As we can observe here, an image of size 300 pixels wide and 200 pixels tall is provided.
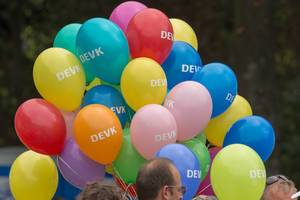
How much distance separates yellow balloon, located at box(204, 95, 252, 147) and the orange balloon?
0.78 meters

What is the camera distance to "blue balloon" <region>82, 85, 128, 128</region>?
554 centimetres

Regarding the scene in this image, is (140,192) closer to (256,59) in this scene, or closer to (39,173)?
(39,173)

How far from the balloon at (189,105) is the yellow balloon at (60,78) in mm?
545

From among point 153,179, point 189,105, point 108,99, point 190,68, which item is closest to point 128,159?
point 108,99

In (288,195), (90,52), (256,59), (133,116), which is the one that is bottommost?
(256,59)

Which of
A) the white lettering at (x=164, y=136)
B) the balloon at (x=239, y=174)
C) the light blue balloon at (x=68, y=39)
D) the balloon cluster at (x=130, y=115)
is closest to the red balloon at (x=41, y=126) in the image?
the balloon cluster at (x=130, y=115)

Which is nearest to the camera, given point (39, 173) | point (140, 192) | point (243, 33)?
point (140, 192)

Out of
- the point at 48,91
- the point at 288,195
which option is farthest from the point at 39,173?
the point at 288,195

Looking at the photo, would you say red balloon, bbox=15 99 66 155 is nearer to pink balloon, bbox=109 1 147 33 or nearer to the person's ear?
pink balloon, bbox=109 1 147 33

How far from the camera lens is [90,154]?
542 centimetres

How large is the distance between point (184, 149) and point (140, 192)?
1184 mm

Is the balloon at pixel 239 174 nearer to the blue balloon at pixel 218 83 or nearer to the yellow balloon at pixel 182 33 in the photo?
the blue balloon at pixel 218 83

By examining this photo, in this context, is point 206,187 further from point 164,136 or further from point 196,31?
point 196,31

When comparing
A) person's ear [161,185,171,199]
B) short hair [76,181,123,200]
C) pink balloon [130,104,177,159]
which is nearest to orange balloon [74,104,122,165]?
pink balloon [130,104,177,159]
